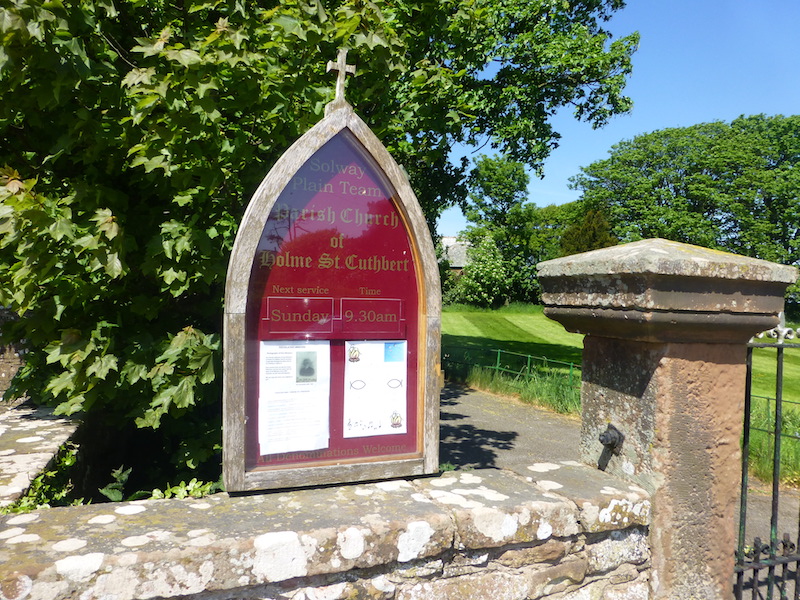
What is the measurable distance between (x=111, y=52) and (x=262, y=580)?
2873 millimetres

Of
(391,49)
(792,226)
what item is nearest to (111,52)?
(391,49)

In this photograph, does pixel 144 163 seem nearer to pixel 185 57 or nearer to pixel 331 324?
pixel 185 57

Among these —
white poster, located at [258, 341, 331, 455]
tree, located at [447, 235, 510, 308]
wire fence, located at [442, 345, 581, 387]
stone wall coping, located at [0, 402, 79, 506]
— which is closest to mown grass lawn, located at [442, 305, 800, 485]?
wire fence, located at [442, 345, 581, 387]

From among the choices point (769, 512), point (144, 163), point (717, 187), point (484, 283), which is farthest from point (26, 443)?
point (717, 187)

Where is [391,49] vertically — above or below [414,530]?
Answer: above

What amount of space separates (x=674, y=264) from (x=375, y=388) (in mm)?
1290

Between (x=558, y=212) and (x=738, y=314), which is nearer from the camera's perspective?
(x=738, y=314)

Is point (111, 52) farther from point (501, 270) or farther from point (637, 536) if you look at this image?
point (501, 270)

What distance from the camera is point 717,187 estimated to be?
33938mm

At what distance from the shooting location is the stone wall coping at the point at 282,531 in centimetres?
174

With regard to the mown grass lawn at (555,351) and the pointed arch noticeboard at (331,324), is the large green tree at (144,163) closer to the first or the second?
the pointed arch noticeboard at (331,324)

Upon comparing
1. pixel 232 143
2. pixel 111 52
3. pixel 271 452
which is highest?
pixel 111 52

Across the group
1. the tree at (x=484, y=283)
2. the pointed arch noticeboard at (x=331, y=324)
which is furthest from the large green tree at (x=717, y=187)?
the pointed arch noticeboard at (x=331, y=324)

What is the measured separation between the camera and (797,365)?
64.5 ft
